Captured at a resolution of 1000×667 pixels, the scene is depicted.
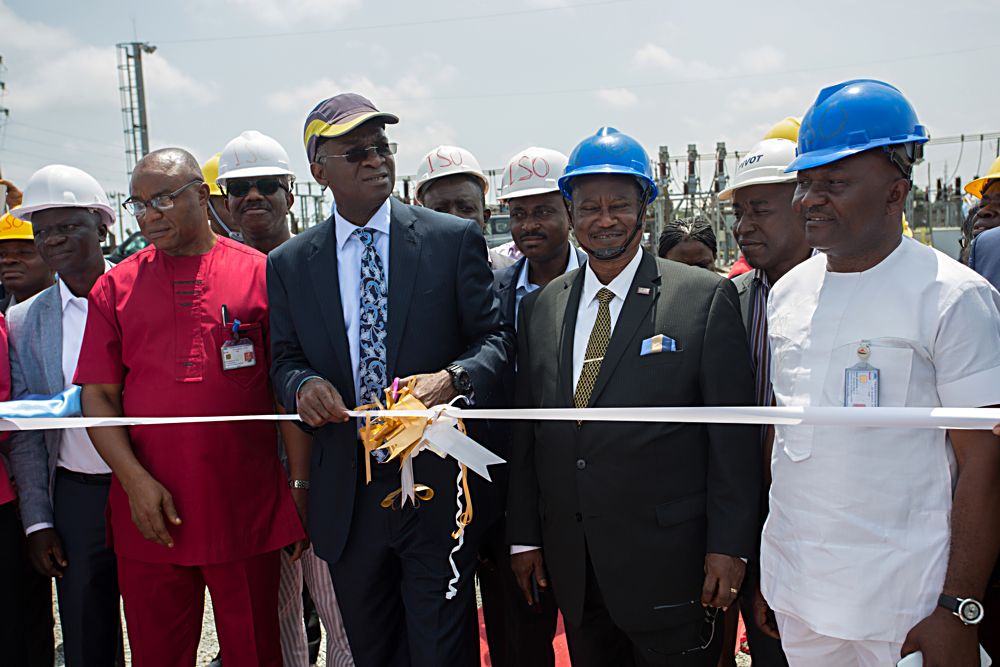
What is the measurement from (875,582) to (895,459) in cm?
35

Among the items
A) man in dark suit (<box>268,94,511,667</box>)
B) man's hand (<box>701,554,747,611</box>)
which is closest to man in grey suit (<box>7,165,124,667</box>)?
man in dark suit (<box>268,94,511,667</box>)

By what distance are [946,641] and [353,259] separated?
2419 mm

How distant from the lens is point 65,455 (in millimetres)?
3479

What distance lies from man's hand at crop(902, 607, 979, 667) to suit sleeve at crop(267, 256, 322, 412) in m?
2.23

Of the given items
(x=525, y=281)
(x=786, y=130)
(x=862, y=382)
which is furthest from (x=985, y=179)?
(x=862, y=382)

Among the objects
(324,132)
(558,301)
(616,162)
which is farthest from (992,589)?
(324,132)

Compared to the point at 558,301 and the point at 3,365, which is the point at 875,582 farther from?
the point at 3,365

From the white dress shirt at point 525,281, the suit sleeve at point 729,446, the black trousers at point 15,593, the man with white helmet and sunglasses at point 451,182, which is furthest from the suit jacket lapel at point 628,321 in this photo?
the black trousers at point 15,593

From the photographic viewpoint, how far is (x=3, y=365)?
3.49 metres

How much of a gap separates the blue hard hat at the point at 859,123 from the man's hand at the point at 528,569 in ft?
5.65

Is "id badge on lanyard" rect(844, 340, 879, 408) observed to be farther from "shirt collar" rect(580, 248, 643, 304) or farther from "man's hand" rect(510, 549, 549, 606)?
"man's hand" rect(510, 549, 549, 606)

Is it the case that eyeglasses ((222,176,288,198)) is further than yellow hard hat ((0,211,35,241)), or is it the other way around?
eyeglasses ((222,176,288,198))

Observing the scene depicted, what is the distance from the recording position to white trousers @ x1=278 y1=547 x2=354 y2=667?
3.67 metres

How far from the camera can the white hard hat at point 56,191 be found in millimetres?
3625
